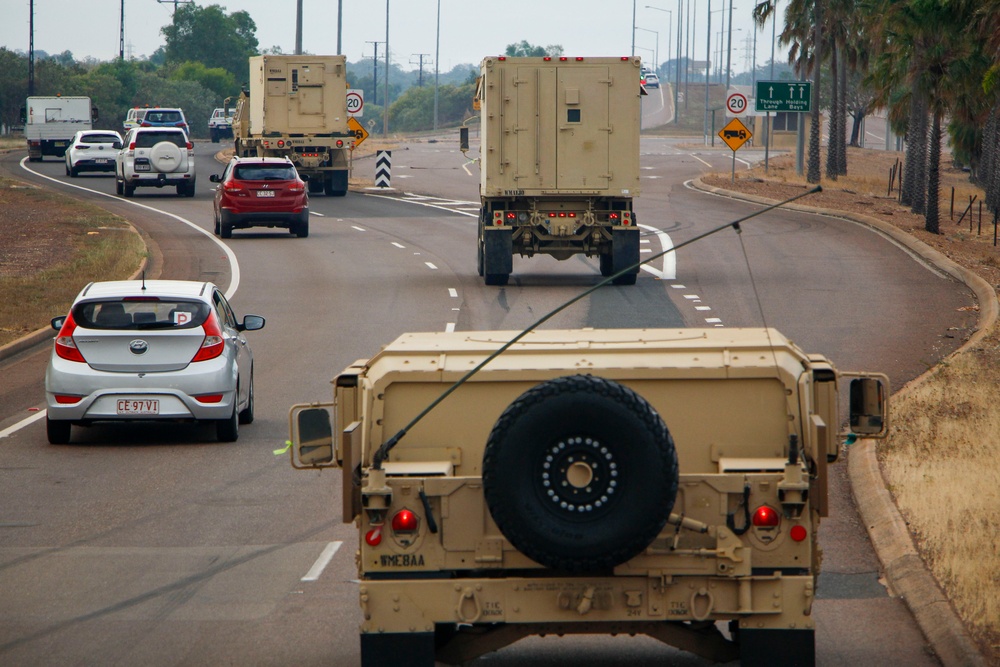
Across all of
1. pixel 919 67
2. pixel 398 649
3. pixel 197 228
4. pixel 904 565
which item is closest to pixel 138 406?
pixel 904 565

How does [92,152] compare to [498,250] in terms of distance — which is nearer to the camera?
[498,250]

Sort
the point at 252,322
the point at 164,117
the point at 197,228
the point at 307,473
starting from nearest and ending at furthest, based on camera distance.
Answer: the point at 307,473
the point at 252,322
the point at 197,228
the point at 164,117

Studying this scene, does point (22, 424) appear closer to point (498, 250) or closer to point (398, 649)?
point (398, 649)

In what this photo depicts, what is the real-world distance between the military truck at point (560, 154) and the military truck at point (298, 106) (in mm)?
19438

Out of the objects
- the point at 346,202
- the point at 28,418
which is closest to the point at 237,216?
the point at 346,202

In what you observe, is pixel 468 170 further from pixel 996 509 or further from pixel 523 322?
pixel 996 509

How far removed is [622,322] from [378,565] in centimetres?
1540

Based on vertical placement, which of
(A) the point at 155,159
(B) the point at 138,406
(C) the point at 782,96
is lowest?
(B) the point at 138,406

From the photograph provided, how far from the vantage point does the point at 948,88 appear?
38.8m

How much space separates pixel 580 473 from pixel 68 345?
8.81m

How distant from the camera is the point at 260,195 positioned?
109 ft

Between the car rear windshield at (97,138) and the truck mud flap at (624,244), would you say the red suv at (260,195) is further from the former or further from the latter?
the car rear windshield at (97,138)

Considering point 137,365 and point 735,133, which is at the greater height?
point 735,133

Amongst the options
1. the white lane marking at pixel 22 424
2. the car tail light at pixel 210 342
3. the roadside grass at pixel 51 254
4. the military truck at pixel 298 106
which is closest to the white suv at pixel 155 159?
the military truck at pixel 298 106
